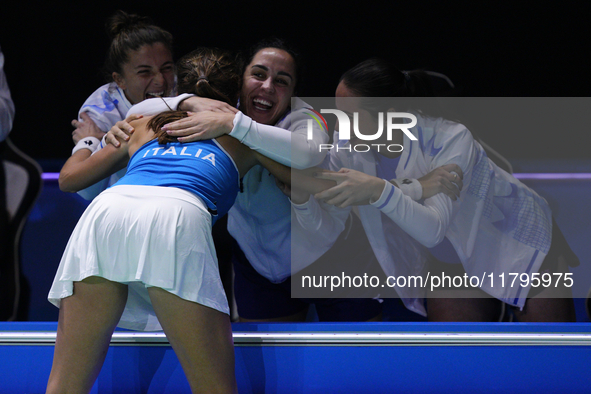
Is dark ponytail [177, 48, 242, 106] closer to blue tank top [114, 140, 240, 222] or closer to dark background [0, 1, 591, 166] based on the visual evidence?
blue tank top [114, 140, 240, 222]

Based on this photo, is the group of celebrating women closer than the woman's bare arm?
Yes

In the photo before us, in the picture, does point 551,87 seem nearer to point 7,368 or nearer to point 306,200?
point 306,200

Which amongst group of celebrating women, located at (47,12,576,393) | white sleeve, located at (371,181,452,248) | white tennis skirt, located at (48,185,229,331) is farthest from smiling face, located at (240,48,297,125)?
white tennis skirt, located at (48,185,229,331)

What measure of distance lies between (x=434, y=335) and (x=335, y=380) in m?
0.33

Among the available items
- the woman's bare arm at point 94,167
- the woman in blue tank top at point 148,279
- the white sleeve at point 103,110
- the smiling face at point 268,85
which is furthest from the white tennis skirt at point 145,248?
the white sleeve at point 103,110

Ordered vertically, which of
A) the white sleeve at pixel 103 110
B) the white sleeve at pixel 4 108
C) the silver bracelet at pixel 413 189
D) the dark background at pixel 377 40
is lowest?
the silver bracelet at pixel 413 189

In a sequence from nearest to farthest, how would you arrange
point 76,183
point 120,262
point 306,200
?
point 120,262 < point 76,183 < point 306,200

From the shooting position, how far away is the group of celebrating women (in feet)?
3.60

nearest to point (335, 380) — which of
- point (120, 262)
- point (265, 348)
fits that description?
point (265, 348)

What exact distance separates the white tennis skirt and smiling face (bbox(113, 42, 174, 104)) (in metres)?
0.77

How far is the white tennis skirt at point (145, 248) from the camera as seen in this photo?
1090 millimetres

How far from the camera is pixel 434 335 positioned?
1447mm

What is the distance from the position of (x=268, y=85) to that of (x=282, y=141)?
1.07ft

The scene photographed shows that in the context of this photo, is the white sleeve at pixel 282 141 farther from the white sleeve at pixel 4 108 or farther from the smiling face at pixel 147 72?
the white sleeve at pixel 4 108
